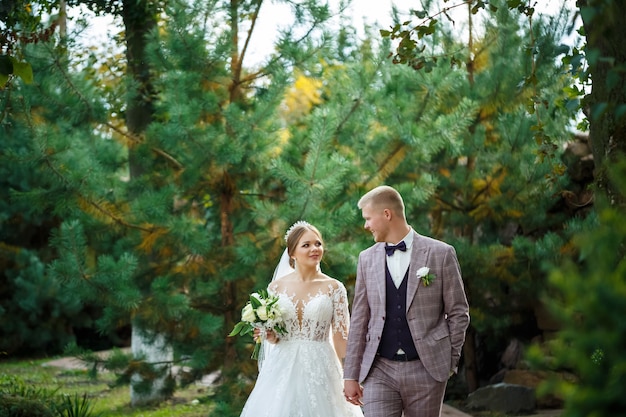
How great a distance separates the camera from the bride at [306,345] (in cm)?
630

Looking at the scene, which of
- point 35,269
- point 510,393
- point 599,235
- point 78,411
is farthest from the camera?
point 35,269

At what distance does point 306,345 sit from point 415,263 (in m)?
1.67

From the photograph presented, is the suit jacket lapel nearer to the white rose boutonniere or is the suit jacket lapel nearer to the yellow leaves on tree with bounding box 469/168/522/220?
the white rose boutonniere

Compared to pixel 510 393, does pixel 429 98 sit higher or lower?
higher

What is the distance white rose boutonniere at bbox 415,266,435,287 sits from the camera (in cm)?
501

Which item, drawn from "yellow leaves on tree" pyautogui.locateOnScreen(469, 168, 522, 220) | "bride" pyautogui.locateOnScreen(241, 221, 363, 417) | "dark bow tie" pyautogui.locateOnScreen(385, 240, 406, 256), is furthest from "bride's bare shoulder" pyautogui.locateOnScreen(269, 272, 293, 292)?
"yellow leaves on tree" pyautogui.locateOnScreen(469, 168, 522, 220)

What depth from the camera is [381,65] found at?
9.23m

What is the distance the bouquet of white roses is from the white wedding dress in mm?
122

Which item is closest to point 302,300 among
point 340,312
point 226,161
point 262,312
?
point 340,312

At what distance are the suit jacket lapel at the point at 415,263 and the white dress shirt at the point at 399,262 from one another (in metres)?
0.04

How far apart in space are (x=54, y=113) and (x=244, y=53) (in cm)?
209

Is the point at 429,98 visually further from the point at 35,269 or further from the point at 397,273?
the point at 35,269

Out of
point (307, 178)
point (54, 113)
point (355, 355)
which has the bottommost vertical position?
point (355, 355)

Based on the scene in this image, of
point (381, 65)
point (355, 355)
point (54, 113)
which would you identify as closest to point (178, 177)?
point (54, 113)
